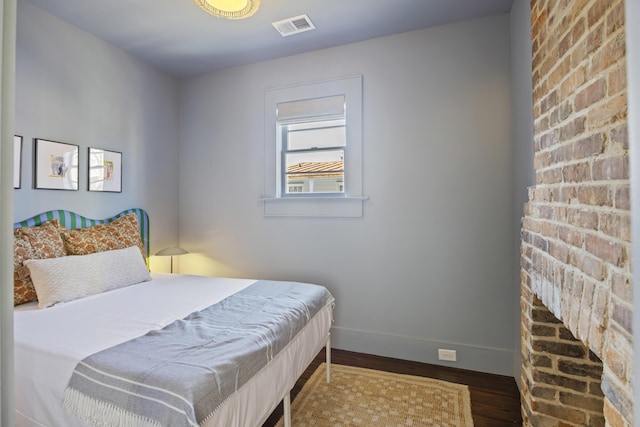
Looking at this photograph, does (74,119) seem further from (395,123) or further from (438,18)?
(438,18)

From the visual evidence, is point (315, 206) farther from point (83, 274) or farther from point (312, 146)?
point (83, 274)

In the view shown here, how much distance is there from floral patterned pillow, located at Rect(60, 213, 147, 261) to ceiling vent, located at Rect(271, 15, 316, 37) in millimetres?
2102

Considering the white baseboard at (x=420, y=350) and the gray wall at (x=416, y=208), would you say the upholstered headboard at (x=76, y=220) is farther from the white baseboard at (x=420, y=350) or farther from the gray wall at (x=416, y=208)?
the white baseboard at (x=420, y=350)

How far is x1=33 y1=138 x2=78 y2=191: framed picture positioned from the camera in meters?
2.32

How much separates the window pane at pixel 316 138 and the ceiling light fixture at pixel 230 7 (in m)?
1.33

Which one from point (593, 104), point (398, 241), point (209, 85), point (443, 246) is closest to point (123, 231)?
point (209, 85)

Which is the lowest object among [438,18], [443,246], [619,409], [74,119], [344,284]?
[344,284]

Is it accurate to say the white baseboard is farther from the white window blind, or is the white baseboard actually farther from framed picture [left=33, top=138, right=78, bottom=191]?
framed picture [left=33, top=138, right=78, bottom=191]

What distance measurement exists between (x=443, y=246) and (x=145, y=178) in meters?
2.91

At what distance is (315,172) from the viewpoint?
3.09 m

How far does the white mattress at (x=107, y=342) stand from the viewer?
126 cm

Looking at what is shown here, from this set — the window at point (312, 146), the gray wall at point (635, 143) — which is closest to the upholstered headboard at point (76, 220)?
the window at point (312, 146)

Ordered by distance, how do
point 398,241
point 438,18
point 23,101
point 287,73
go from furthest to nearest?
point 287,73
point 398,241
point 438,18
point 23,101

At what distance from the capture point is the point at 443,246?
2592 millimetres
